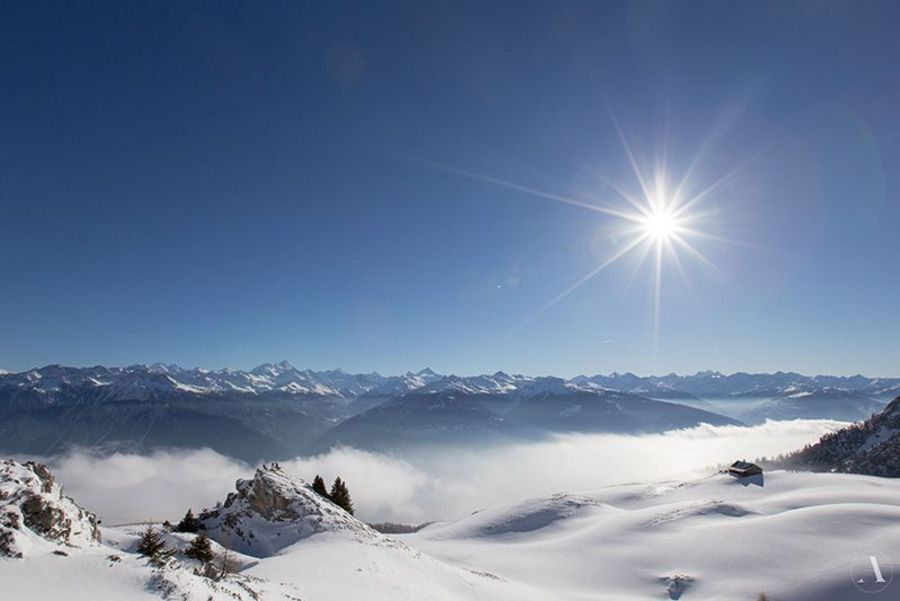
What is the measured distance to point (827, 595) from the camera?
33219mm

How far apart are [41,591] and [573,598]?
37.9 m

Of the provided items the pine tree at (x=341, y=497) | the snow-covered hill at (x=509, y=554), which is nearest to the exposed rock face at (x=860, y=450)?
the snow-covered hill at (x=509, y=554)

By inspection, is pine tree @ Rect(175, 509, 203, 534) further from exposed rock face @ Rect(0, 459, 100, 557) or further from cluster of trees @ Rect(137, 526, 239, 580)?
exposed rock face @ Rect(0, 459, 100, 557)

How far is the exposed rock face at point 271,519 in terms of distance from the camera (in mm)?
42781

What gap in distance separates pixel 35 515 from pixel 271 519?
26.4 metres

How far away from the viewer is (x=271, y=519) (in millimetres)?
45438

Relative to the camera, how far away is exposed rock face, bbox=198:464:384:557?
140ft

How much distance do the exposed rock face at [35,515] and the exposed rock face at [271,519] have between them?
59.2 feet

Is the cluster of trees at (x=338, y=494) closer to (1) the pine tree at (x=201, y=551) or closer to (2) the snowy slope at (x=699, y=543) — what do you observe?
(2) the snowy slope at (x=699, y=543)

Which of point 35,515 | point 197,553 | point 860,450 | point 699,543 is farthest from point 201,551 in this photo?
point 860,450

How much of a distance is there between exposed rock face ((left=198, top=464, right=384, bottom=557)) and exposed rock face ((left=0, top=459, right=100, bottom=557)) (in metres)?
18.0

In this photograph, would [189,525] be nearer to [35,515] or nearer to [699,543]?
[35,515]

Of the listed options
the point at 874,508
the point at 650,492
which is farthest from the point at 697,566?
the point at 650,492

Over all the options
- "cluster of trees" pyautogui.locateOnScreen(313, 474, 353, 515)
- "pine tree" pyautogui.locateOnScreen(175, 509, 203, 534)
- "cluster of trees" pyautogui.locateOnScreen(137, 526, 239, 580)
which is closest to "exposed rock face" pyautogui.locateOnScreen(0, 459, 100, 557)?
"cluster of trees" pyautogui.locateOnScreen(137, 526, 239, 580)
